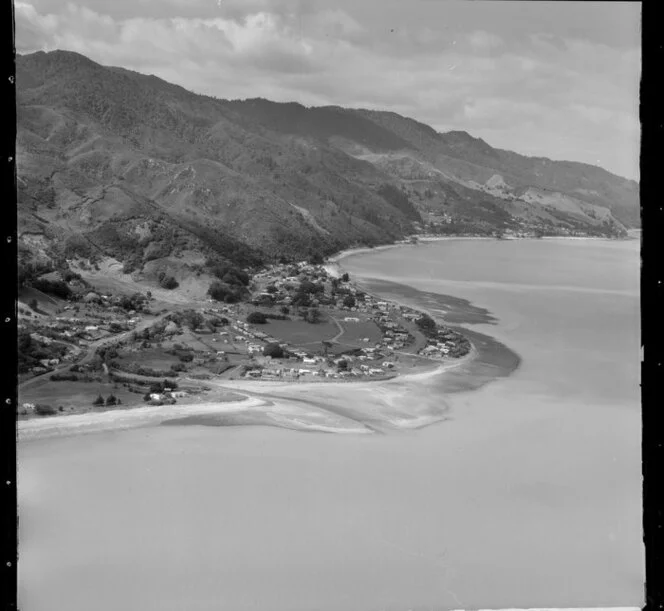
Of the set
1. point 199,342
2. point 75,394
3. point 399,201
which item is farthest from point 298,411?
point 399,201

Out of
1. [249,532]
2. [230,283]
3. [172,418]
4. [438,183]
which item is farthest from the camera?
[438,183]

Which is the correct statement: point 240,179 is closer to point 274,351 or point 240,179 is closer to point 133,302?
point 133,302

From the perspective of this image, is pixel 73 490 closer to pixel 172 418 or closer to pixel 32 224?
pixel 172 418

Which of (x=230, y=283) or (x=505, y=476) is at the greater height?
(x=230, y=283)

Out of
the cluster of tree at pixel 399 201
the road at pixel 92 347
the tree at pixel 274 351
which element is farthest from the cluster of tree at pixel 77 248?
the cluster of tree at pixel 399 201

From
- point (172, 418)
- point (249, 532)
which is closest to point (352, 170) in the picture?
point (172, 418)

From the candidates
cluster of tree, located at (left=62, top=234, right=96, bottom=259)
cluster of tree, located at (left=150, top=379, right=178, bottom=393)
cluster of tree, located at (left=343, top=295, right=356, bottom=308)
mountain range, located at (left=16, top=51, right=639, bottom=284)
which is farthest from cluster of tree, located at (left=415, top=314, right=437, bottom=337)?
cluster of tree, located at (left=62, top=234, right=96, bottom=259)

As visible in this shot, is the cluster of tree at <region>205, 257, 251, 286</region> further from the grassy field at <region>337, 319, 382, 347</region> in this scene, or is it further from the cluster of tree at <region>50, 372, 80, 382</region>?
the cluster of tree at <region>50, 372, 80, 382</region>
